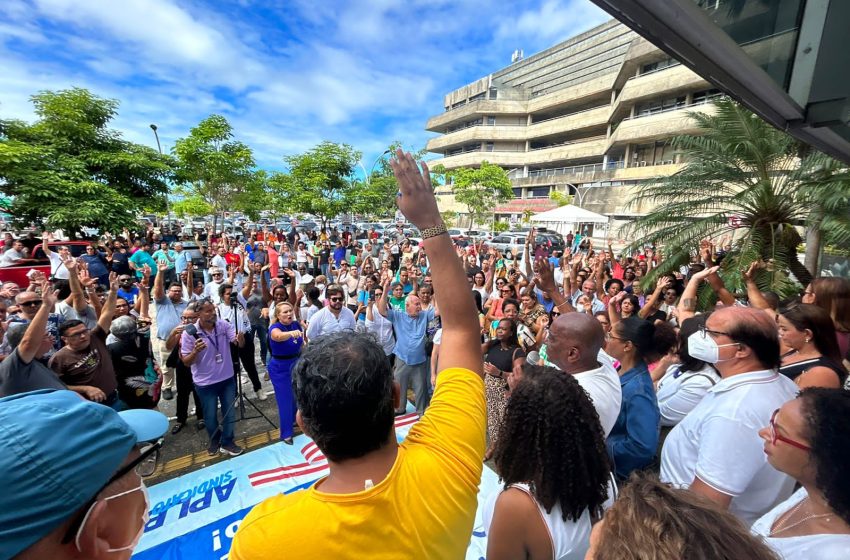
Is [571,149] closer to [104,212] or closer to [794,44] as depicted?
[104,212]

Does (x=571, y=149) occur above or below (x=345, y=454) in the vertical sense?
above

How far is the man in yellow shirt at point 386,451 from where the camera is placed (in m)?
0.91

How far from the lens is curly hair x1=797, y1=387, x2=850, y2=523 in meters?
1.33

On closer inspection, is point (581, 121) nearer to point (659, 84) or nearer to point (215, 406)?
point (659, 84)

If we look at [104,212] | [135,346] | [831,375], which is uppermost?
[104,212]

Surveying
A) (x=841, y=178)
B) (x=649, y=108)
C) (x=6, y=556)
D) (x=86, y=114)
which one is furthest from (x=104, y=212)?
(x=649, y=108)

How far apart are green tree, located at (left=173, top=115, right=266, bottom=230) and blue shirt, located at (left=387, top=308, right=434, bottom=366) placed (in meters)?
19.7

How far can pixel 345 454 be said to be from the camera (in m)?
1.07

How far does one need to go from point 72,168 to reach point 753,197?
70.4 feet

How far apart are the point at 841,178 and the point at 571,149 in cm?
3711

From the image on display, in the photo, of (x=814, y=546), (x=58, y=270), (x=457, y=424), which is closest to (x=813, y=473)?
(x=814, y=546)

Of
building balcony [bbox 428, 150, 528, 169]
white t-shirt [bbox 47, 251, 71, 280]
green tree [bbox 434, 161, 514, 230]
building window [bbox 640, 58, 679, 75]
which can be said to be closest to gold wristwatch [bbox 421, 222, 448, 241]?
white t-shirt [bbox 47, 251, 71, 280]

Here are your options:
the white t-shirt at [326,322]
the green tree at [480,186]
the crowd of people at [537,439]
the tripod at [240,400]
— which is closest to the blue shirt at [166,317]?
the tripod at [240,400]

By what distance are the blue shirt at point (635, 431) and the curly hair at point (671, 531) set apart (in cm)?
164
